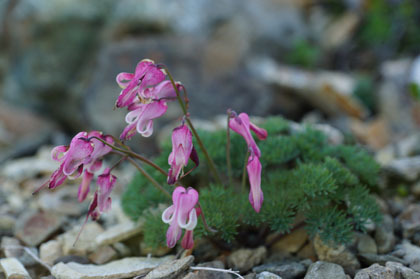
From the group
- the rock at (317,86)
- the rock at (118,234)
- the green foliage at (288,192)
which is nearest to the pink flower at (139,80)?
the green foliage at (288,192)

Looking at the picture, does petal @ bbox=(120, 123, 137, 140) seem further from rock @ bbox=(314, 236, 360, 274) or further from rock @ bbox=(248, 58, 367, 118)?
rock @ bbox=(248, 58, 367, 118)

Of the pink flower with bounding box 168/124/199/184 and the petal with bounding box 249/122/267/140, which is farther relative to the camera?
the petal with bounding box 249/122/267/140

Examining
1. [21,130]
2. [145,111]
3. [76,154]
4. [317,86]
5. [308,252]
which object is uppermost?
[317,86]

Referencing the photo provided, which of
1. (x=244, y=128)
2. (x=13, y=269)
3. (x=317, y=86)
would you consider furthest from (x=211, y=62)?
(x=13, y=269)

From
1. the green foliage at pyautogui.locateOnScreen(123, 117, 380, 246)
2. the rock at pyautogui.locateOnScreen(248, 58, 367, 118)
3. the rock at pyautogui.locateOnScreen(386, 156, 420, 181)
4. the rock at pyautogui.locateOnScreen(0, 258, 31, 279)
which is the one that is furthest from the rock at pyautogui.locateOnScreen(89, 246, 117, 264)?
the rock at pyautogui.locateOnScreen(248, 58, 367, 118)

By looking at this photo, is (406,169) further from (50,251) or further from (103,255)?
(50,251)

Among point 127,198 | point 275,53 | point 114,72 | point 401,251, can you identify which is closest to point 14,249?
point 127,198
